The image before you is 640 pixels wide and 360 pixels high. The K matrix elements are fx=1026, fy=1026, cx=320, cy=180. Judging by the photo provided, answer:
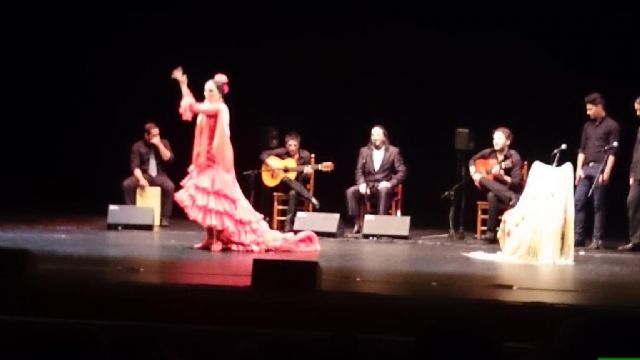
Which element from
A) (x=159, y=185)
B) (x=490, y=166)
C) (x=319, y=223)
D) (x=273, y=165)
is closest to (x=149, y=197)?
(x=159, y=185)

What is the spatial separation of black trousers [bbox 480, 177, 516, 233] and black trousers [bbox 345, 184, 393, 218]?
999 millimetres

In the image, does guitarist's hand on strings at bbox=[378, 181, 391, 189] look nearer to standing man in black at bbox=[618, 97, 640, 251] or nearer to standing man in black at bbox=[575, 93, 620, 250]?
standing man in black at bbox=[575, 93, 620, 250]

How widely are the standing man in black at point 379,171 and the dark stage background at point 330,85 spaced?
101cm

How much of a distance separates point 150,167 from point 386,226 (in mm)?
2585

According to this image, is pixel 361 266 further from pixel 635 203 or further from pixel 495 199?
pixel 635 203

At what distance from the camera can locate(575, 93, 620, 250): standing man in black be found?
29.1ft

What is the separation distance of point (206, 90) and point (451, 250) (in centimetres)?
252

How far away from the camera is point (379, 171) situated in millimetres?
10172

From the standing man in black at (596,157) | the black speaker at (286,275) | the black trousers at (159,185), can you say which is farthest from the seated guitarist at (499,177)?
the black speaker at (286,275)

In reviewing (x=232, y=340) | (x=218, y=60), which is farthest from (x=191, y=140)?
(x=232, y=340)

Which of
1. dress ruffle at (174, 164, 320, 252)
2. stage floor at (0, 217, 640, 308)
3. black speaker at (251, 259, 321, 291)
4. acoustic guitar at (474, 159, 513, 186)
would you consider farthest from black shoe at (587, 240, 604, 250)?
black speaker at (251, 259, 321, 291)

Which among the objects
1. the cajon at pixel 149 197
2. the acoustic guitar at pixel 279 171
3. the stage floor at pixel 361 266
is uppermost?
the acoustic guitar at pixel 279 171

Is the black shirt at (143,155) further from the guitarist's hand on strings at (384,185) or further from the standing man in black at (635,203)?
the standing man in black at (635,203)

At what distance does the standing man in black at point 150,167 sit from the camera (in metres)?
10.4
